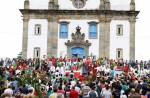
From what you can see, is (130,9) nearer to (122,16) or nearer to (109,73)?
(122,16)

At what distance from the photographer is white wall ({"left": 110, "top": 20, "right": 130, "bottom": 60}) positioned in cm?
5878

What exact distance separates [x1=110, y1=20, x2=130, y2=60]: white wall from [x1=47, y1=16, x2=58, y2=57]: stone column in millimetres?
6141

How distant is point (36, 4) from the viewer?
2381 inches

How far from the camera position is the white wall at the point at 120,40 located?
193ft

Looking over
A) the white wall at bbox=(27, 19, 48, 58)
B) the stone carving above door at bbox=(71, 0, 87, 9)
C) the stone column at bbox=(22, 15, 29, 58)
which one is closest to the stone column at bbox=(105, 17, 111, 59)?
the stone carving above door at bbox=(71, 0, 87, 9)

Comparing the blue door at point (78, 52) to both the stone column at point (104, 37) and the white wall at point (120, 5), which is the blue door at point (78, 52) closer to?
the stone column at point (104, 37)

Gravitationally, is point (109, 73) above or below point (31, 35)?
below

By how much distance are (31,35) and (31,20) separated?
1756mm

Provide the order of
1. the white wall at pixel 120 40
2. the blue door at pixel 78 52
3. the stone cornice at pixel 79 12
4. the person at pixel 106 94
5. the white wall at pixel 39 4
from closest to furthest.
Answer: the person at pixel 106 94, the white wall at pixel 120 40, the stone cornice at pixel 79 12, the blue door at pixel 78 52, the white wall at pixel 39 4

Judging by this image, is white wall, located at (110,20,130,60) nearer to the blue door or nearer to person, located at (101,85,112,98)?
the blue door

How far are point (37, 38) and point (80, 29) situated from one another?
4856 mm

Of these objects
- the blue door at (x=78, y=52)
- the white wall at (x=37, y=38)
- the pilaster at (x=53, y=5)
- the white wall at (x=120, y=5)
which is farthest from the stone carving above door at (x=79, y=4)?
the blue door at (x=78, y=52)

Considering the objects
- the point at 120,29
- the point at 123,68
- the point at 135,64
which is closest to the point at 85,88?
the point at 123,68

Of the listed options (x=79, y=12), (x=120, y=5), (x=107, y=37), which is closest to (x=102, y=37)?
(x=107, y=37)
